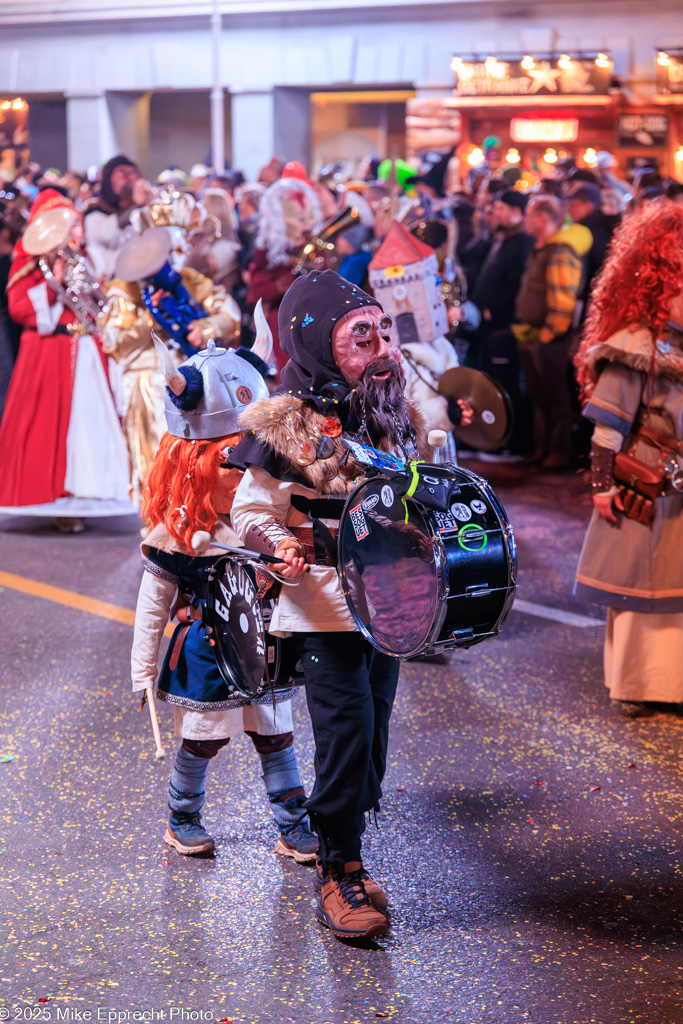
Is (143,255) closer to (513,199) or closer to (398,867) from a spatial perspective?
(398,867)

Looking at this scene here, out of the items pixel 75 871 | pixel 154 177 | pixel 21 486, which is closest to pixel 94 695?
pixel 75 871

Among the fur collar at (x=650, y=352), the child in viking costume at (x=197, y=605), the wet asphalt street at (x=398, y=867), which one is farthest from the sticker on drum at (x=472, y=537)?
the fur collar at (x=650, y=352)

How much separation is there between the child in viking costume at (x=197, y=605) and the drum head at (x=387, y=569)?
580mm

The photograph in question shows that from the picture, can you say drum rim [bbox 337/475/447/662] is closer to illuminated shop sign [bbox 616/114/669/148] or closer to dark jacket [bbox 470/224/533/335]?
dark jacket [bbox 470/224/533/335]

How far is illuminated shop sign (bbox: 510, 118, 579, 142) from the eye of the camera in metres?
20.6

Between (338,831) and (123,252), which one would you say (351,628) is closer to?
(338,831)

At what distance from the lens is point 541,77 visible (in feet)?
69.1

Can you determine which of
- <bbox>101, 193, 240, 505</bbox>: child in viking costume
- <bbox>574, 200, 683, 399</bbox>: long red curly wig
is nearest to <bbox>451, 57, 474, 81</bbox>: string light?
<bbox>101, 193, 240, 505</bbox>: child in viking costume

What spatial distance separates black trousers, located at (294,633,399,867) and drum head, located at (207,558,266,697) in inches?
5.3

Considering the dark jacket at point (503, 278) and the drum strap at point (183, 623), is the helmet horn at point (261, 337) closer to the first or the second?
the drum strap at point (183, 623)

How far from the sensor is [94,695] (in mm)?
5000

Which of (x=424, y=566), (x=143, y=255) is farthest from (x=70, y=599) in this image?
(x=424, y=566)

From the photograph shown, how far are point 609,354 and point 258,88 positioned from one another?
22.6m

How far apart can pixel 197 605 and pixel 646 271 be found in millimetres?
2215
